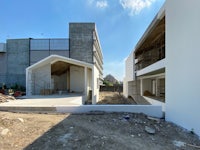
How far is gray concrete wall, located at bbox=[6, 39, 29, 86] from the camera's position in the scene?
25.4 m

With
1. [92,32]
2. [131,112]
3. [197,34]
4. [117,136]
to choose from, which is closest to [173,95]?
[131,112]

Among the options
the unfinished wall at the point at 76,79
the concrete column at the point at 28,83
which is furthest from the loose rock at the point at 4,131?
the unfinished wall at the point at 76,79

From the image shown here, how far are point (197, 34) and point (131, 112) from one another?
408cm

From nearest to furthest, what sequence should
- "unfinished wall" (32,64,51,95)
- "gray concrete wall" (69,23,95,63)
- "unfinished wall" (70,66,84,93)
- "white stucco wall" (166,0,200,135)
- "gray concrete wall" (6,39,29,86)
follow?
"white stucco wall" (166,0,200,135) < "unfinished wall" (32,64,51,95) < "unfinished wall" (70,66,84,93) < "gray concrete wall" (69,23,95,63) < "gray concrete wall" (6,39,29,86)

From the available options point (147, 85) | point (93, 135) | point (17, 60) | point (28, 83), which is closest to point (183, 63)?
point (93, 135)

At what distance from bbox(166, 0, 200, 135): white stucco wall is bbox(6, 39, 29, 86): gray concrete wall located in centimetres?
2380

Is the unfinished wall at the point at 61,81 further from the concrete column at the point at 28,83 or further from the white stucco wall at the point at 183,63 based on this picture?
the white stucco wall at the point at 183,63

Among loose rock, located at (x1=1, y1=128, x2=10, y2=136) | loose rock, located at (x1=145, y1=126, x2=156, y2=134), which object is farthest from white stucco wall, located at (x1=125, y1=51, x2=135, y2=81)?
loose rock, located at (x1=1, y1=128, x2=10, y2=136)

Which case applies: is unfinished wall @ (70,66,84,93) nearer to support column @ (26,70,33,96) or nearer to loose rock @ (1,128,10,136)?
support column @ (26,70,33,96)

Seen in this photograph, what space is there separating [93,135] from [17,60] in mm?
25154

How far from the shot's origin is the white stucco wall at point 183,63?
4.92 meters

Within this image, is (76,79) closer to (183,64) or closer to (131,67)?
(131,67)

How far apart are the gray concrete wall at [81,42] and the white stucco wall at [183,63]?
18.9 meters

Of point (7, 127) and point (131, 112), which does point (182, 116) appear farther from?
point (7, 127)
